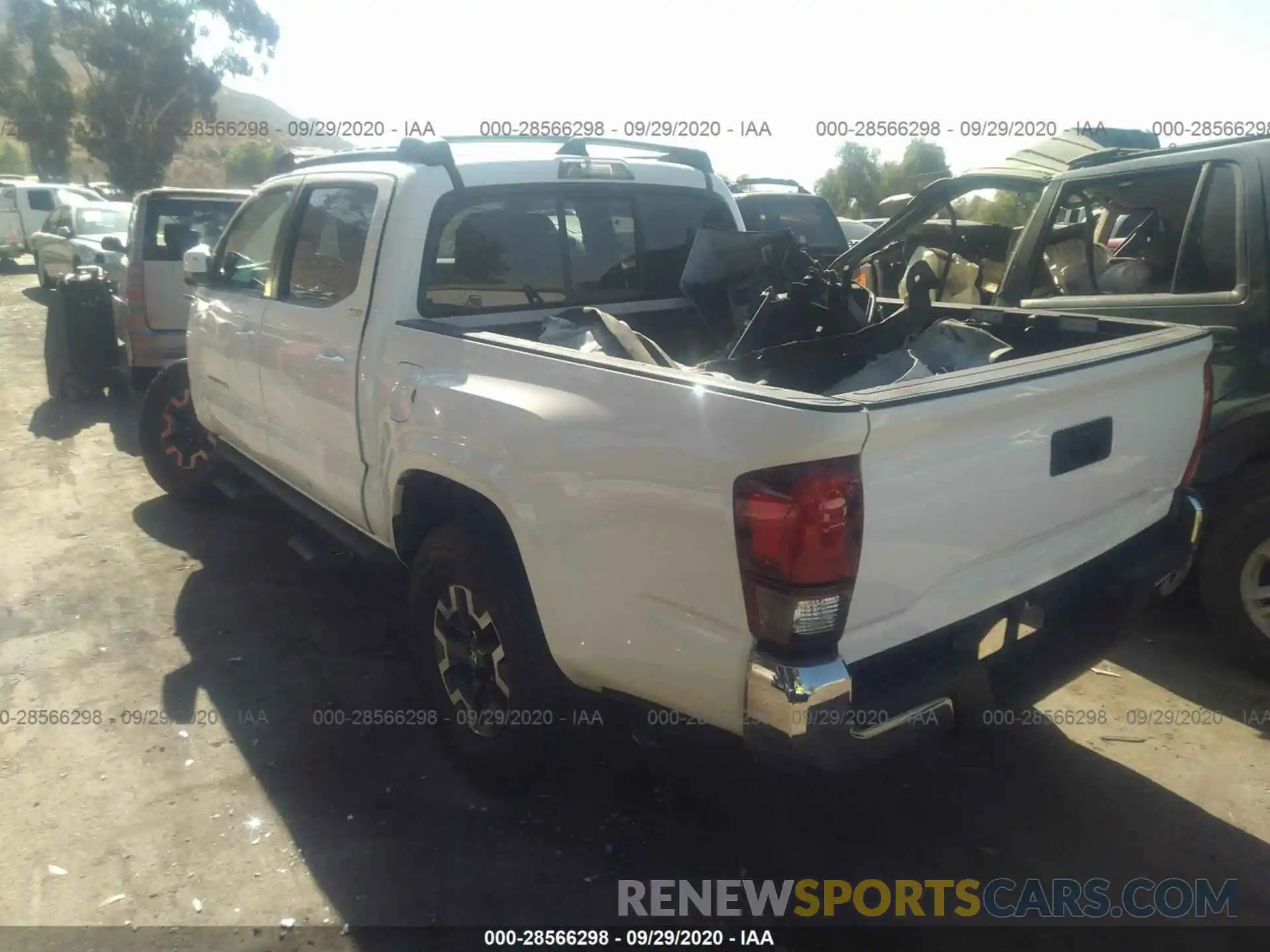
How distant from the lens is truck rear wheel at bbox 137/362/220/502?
233 inches

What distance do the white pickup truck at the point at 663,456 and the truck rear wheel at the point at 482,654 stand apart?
1cm

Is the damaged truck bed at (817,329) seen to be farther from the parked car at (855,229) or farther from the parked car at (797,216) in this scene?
the parked car at (855,229)

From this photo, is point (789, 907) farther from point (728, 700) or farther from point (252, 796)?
point (252, 796)

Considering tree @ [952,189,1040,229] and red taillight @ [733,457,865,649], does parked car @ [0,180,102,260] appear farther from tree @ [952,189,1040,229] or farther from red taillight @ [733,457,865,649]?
red taillight @ [733,457,865,649]

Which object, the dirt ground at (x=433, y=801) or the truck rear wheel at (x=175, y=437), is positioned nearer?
the dirt ground at (x=433, y=801)

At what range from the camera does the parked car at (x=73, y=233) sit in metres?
14.2

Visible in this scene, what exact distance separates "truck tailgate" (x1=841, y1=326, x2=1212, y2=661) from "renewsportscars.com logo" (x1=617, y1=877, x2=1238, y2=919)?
0.94 metres

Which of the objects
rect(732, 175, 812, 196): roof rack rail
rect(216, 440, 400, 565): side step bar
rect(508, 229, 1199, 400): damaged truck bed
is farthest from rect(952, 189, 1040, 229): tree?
rect(216, 440, 400, 565): side step bar

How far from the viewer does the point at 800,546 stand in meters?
1.97

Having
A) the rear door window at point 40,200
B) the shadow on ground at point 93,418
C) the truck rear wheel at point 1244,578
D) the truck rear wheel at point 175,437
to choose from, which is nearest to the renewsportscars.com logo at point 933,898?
the truck rear wheel at point 1244,578

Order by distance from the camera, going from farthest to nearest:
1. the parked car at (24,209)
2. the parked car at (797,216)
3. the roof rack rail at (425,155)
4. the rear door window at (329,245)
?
the parked car at (24,209), the parked car at (797,216), the rear door window at (329,245), the roof rack rail at (425,155)

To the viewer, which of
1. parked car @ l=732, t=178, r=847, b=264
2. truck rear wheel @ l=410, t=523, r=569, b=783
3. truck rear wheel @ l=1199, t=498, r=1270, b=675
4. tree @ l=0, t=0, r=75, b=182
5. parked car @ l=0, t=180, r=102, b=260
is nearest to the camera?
truck rear wheel @ l=410, t=523, r=569, b=783

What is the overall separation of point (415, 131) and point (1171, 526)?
3.03 metres

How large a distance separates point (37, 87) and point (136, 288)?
35.4 meters
